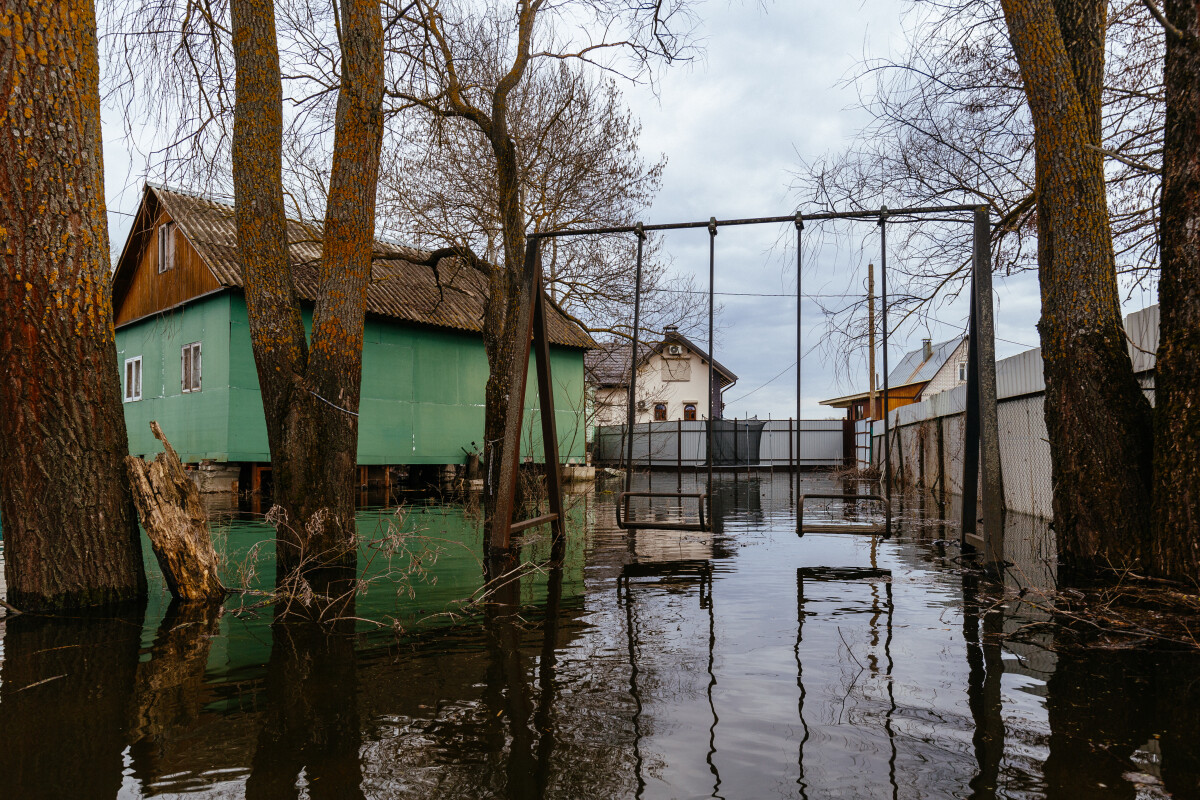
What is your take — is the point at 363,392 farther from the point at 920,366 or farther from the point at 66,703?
the point at 920,366

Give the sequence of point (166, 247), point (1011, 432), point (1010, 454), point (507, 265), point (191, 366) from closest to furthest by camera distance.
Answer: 1. point (1011, 432)
2. point (1010, 454)
3. point (507, 265)
4. point (191, 366)
5. point (166, 247)

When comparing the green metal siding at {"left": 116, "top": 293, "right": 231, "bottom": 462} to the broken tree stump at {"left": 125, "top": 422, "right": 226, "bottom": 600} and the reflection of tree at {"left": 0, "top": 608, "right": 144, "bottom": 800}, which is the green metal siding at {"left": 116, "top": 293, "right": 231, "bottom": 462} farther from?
the reflection of tree at {"left": 0, "top": 608, "right": 144, "bottom": 800}

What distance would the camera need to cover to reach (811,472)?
97.3 feet

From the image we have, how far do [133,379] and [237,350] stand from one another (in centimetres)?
631

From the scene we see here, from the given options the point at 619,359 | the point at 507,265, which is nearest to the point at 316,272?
the point at 507,265

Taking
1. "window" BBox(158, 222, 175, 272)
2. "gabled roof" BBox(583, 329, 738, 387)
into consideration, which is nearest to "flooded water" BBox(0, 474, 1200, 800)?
"gabled roof" BBox(583, 329, 738, 387)

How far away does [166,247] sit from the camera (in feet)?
61.8

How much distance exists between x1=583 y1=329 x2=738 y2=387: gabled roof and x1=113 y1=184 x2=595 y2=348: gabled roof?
6.48ft

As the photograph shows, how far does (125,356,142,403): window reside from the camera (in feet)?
65.5

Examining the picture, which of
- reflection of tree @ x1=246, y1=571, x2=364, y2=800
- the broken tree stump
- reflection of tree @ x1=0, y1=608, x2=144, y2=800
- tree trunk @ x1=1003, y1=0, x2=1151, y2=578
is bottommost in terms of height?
reflection of tree @ x1=246, y1=571, x2=364, y2=800

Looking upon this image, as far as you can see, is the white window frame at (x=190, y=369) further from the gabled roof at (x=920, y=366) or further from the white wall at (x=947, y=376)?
the white wall at (x=947, y=376)

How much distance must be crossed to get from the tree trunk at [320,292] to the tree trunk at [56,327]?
4.58ft

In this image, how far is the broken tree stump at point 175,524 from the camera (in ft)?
16.0

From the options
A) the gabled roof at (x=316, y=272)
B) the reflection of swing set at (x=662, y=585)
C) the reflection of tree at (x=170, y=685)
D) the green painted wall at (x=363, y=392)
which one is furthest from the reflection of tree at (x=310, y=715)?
the green painted wall at (x=363, y=392)
